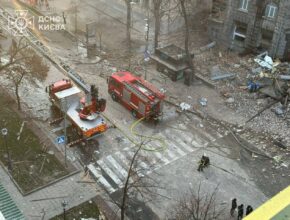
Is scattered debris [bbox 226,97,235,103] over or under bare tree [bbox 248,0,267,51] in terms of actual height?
under

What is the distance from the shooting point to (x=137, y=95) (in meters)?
36.1

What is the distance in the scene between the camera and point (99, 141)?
34.6 m

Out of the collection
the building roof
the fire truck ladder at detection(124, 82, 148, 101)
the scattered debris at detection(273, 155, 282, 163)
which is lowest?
the building roof

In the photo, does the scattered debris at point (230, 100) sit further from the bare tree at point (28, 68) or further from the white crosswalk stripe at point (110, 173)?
the bare tree at point (28, 68)

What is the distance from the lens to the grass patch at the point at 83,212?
2781cm

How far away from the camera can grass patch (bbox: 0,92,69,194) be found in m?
30.4

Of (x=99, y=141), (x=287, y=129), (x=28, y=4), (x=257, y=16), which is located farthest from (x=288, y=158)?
(x=28, y=4)

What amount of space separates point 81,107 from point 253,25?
69.6 feet

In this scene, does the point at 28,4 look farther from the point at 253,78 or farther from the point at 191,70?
the point at 253,78

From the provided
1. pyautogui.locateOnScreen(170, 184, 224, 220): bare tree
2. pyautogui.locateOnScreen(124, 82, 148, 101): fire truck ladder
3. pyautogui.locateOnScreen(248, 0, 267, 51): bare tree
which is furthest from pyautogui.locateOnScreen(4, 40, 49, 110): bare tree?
pyautogui.locateOnScreen(248, 0, 267, 51): bare tree

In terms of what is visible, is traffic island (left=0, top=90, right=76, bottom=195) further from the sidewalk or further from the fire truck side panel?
the fire truck side panel

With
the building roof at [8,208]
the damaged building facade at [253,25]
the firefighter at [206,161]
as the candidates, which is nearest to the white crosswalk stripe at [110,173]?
the firefighter at [206,161]

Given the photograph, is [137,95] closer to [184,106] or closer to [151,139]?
[151,139]

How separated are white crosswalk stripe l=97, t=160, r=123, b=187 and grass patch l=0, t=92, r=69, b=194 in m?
2.67
